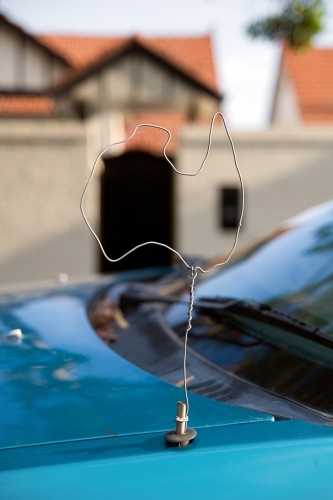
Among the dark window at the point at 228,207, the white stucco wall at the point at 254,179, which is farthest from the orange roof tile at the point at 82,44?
the dark window at the point at 228,207

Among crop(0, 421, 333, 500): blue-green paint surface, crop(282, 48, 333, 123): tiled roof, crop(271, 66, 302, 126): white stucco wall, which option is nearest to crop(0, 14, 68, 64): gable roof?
crop(282, 48, 333, 123): tiled roof

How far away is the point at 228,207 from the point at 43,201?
2.36 meters

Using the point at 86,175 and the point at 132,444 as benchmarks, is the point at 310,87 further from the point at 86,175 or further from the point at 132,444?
the point at 132,444

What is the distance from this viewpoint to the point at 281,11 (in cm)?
611

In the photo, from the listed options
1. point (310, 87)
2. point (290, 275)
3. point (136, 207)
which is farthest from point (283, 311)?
point (310, 87)

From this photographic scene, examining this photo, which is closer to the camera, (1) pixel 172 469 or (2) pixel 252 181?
(1) pixel 172 469

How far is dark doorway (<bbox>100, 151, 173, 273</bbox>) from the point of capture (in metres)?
7.70

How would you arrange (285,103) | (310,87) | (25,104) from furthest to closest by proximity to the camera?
1. (285,103)
2. (310,87)
3. (25,104)

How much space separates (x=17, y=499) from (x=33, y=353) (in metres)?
0.64

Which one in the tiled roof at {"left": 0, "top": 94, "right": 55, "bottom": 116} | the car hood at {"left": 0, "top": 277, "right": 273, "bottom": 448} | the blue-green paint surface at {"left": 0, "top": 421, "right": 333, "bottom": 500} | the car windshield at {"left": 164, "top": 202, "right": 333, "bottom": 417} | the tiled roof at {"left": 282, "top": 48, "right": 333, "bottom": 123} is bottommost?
the blue-green paint surface at {"left": 0, "top": 421, "right": 333, "bottom": 500}

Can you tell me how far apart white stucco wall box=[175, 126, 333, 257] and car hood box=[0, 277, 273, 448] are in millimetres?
5709

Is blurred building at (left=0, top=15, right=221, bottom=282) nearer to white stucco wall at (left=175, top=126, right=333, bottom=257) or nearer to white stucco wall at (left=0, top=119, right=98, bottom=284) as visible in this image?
white stucco wall at (left=0, top=119, right=98, bottom=284)

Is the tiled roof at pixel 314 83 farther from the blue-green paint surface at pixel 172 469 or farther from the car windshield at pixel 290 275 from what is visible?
the blue-green paint surface at pixel 172 469

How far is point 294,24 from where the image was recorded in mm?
6105
